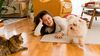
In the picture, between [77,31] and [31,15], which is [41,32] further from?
[31,15]

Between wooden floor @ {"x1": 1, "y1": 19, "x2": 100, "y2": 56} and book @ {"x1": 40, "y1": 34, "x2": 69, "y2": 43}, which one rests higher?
book @ {"x1": 40, "y1": 34, "x2": 69, "y2": 43}

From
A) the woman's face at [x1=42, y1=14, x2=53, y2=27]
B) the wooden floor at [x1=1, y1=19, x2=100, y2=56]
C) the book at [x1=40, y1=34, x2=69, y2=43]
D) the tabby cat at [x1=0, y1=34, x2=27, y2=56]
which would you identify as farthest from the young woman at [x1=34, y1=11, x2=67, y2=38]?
the tabby cat at [x1=0, y1=34, x2=27, y2=56]

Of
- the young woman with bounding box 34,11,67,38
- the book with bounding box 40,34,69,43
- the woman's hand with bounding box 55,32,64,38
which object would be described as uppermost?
the young woman with bounding box 34,11,67,38

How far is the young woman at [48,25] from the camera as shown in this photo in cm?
329

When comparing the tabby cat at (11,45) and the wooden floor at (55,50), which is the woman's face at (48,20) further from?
the tabby cat at (11,45)

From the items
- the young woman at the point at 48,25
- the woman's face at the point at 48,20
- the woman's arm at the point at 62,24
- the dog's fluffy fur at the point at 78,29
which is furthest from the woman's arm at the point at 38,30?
the dog's fluffy fur at the point at 78,29

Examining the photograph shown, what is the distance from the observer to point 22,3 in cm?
545

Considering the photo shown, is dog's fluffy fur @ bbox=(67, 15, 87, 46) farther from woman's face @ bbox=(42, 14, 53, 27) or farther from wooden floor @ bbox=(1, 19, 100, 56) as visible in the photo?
woman's face @ bbox=(42, 14, 53, 27)

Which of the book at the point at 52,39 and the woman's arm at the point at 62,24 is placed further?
the woman's arm at the point at 62,24

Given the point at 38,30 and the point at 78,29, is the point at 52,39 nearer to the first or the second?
the point at 38,30

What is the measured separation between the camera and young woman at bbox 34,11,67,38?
329 cm

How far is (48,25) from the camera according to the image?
11.0 ft

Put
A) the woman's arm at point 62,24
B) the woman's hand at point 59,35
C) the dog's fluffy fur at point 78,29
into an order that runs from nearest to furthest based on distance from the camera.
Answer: the dog's fluffy fur at point 78,29 < the woman's hand at point 59,35 < the woman's arm at point 62,24


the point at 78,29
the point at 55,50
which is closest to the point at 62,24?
the point at 78,29
